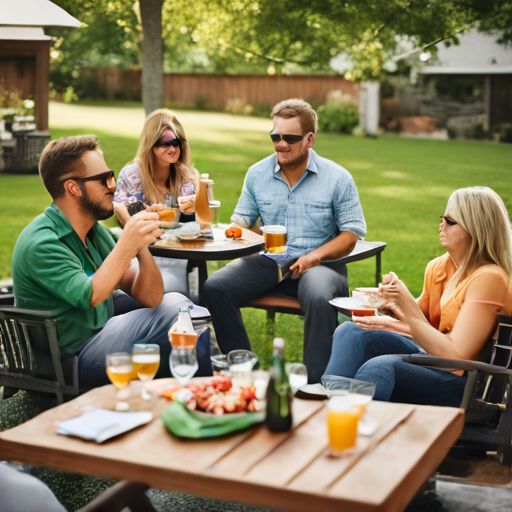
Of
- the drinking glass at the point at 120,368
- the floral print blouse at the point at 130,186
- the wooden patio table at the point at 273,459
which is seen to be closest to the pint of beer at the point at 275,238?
the floral print blouse at the point at 130,186

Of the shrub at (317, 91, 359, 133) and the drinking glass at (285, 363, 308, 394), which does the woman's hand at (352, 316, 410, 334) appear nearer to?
the drinking glass at (285, 363, 308, 394)

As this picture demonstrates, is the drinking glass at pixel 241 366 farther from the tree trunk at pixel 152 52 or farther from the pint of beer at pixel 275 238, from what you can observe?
the tree trunk at pixel 152 52

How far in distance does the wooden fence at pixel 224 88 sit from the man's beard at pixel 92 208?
15166 mm

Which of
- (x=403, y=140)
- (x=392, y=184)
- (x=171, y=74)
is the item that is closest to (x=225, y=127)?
(x=171, y=74)

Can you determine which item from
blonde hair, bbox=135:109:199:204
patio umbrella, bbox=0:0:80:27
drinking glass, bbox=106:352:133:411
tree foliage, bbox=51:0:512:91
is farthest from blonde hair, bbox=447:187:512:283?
tree foliage, bbox=51:0:512:91

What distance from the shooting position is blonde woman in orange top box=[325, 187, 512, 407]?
115 inches

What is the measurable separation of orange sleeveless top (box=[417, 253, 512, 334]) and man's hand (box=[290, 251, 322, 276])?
36.3 inches

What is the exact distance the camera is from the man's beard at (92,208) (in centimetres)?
333

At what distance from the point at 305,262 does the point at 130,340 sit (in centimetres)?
127

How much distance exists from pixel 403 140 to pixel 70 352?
687 inches

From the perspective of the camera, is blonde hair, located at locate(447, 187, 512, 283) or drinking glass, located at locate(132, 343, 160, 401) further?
blonde hair, located at locate(447, 187, 512, 283)

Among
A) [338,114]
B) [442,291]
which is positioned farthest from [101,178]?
[338,114]

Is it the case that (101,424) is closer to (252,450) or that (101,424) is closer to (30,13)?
(252,450)

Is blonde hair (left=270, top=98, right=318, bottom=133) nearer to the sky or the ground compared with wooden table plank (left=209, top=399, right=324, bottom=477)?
nearer to the sky
